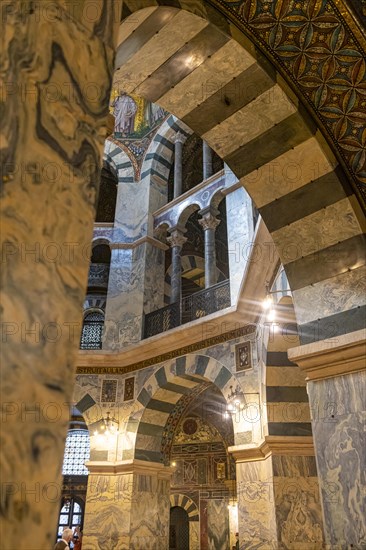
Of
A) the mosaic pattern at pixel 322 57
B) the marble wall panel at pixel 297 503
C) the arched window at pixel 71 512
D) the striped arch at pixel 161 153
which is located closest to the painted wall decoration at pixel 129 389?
the marble wall panel at pixel 297 503

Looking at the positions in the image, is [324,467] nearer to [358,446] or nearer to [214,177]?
[358,446]

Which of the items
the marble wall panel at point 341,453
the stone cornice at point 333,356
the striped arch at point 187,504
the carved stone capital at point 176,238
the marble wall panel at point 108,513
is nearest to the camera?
the marble wall panel at point 341,453

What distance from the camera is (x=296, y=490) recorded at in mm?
6820

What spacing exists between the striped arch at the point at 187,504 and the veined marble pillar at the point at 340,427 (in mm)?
11947

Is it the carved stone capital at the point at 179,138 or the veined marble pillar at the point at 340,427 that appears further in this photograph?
the carved stone capital at the point at 179,138

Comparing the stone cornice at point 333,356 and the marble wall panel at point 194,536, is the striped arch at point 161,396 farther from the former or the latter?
the stone cornice at point 333,356

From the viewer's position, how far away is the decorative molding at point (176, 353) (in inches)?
339

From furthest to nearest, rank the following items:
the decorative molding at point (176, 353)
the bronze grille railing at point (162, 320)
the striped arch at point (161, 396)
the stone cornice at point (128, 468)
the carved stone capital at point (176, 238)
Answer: the carved stone capital at point (176, 238) → the bronze grille railing at point (162, 320) → the striped arch at point (161, 396) → the stone cornice at point (128, 468) → the decorative molding at point (176, 353)

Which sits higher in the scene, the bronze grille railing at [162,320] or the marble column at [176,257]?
the marble column at [176,257]

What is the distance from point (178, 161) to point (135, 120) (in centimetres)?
210

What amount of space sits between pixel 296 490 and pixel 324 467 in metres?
4.12

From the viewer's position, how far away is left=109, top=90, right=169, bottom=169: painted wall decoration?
1277cm

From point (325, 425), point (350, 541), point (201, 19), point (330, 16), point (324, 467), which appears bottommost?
point (350, 541)

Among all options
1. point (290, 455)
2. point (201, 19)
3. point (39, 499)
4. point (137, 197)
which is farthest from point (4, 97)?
point (137, 197)
